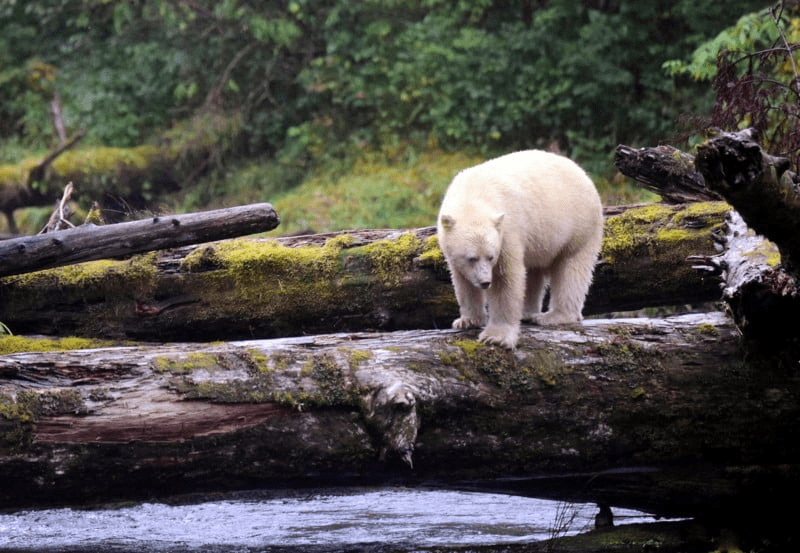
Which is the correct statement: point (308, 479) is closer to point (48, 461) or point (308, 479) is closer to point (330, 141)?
point (48, 461)

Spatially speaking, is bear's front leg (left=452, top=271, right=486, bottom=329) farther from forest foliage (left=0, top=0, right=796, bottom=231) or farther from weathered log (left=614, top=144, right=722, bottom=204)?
forest foliage (left=0, top=0, right=796, bottom=231)

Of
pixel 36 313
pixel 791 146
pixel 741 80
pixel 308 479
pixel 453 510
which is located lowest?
pixel 453 510

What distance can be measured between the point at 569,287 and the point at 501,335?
0.90 metres

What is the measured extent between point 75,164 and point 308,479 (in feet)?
40.8

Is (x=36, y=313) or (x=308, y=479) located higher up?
(x=36, y=313)

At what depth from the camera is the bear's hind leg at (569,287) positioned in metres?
5.65

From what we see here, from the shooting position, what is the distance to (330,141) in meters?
16.5

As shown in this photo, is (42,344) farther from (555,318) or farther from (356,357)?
(555,318)

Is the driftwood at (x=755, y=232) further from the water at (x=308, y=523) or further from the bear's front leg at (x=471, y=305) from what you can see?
the water at (x=308, y=523)

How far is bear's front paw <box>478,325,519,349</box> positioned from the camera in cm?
500

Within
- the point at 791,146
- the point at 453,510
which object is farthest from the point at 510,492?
the point at 791,146

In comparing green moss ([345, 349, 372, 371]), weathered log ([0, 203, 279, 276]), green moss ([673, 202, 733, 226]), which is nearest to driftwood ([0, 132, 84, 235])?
weathered log ([0, 203, 279, 276])

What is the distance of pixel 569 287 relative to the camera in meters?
5.73

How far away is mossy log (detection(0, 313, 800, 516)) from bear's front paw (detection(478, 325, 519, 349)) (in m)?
0.05
